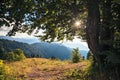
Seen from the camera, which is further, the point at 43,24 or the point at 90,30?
the point at 43,24

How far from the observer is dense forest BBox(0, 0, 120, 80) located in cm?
1305

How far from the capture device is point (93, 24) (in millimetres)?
14930

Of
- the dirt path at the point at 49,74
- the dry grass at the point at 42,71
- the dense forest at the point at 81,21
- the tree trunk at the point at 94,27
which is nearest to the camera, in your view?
the dense forest at the point at 81,21

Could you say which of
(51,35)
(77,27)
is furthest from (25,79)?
(77,27)

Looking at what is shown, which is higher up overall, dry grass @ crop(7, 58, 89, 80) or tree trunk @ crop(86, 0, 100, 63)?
tree trunk @ crop(86, 0, 100, 63)

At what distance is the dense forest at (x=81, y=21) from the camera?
13.0 meters

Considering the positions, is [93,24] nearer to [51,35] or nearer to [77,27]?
[77,27]

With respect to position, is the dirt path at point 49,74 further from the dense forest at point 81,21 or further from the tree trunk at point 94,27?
the tree trunk at point 94,27

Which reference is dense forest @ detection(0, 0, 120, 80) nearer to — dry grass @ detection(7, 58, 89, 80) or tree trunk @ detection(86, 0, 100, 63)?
tree trunk @ detection(86, 0, 100, 63)

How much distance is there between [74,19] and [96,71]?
2.96 meters

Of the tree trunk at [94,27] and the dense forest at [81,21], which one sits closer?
the dense forest at [81,21]

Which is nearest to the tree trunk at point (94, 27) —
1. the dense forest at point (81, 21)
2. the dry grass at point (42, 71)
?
the dense forest at point (81, 21)

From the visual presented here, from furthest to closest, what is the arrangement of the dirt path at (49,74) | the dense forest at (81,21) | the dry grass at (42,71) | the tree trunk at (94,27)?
the dry grass at (42,71) → the dirt path at (49,74) → the tree trunk at (94,27) → the dense forest at (81,21)

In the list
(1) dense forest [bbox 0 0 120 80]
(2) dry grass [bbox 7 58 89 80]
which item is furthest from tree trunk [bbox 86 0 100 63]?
(2) dry grass [bbox 7 58 89 80]
